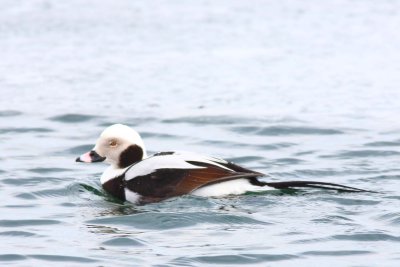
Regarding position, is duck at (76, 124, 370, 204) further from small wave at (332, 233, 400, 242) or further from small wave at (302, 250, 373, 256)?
small wave at (302, 250, 373, 256)

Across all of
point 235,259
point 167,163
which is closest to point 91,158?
point 167,163

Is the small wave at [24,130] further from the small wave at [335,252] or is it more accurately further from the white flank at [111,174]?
the small wave at [335,252]

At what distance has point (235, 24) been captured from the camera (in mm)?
16812

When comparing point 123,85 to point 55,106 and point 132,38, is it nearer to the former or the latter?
point 55,106

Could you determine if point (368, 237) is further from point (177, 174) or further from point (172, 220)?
Result: point (177, 174)

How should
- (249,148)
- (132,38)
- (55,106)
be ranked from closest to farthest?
(249,148) → (55,106) → (132,38)

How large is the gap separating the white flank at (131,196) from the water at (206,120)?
16cm

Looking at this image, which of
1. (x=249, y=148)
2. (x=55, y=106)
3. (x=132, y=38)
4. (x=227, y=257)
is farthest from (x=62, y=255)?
(x=132, y=38)

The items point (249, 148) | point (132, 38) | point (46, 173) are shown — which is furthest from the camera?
point (132, 38)

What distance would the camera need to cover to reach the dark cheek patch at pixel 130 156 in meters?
9.52

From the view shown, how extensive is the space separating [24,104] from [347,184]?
4.60 m

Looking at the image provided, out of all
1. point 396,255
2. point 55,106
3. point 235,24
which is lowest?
point 396,255

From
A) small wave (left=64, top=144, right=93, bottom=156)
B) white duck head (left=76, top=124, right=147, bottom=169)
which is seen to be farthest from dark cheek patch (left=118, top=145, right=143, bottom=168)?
small wave (left=64, top=144, right=93, bottom=156)

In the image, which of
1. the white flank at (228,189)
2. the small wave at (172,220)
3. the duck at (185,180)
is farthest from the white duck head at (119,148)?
the small wave at (172,220)
